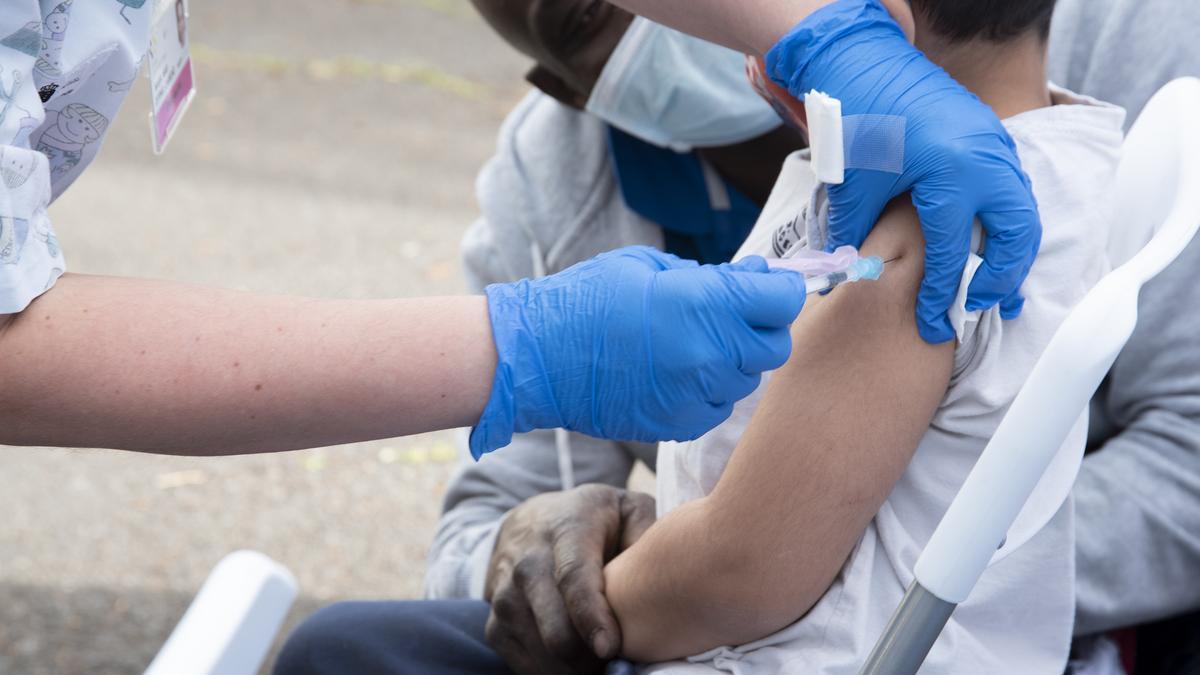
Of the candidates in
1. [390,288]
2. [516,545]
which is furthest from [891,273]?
[390,288]

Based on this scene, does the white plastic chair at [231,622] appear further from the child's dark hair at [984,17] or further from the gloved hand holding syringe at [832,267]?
the child's dark hair at [984,17]

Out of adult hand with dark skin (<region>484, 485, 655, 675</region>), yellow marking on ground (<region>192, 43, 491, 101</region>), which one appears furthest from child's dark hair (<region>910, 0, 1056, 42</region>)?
yellow marking on ground (<region>192, 43, 491, 101</region>)

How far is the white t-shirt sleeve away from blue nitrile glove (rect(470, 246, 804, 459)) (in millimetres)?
342

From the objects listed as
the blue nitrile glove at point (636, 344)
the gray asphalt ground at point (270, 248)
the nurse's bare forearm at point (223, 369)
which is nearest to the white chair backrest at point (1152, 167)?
the blue nitrile glove at point (636, 344)

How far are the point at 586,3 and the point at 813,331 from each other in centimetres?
A: 63

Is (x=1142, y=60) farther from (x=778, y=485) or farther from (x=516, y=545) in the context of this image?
(x=516, y=545)

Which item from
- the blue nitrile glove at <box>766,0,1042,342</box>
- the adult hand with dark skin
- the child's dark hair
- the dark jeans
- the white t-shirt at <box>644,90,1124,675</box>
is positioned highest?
the child's dark hair

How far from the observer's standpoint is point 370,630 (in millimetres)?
1311

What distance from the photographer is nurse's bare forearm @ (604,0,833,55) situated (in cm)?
109

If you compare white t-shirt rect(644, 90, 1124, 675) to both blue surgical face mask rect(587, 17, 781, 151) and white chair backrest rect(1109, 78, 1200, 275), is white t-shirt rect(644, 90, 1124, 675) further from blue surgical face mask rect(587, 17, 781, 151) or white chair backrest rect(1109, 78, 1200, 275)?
blue surgical face mask rect(587, 17, 781, 151)

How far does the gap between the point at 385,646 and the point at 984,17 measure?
2.79 ft

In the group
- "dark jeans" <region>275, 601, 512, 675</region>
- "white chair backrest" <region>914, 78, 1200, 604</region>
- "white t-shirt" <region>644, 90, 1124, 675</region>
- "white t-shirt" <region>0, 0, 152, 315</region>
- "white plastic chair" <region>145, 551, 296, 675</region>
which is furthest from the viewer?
"dark jeans" <region>275, 601, 512, 675</region>

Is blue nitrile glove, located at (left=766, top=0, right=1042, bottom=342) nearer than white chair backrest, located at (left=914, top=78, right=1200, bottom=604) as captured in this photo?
No

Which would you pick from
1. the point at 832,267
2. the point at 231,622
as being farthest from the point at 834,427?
the point at 231,622
